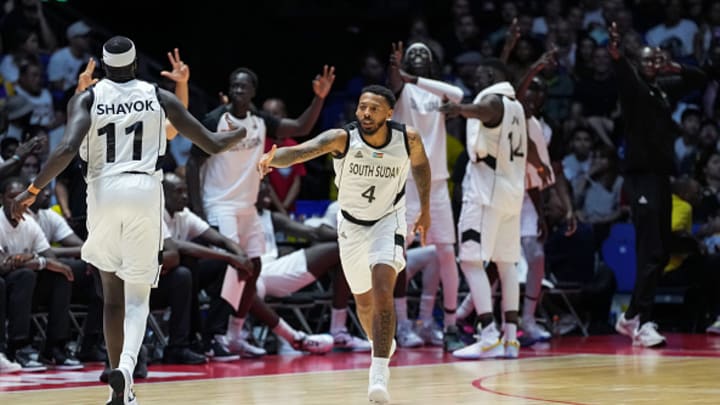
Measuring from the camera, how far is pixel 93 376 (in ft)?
31.1

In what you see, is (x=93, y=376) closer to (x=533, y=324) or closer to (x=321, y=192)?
(x=533, y=324)

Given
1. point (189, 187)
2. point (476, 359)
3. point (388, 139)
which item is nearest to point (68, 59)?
point (189, 187)

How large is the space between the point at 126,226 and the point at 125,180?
0.26 metres

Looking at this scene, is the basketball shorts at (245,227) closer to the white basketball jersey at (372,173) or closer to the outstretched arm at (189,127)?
the white basketball jersey at (372,173)

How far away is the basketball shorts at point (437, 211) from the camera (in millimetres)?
11844

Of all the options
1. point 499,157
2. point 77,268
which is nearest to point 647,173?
point 499,157

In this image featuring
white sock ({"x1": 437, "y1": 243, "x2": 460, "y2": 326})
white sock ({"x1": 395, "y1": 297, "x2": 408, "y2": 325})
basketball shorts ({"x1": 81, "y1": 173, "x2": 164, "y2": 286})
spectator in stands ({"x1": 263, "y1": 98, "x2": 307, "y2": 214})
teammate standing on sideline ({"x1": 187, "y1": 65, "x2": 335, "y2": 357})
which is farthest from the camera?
spectator in stands ({"x1": 263, "y1": 98, "x2": 307, "y2": 214})

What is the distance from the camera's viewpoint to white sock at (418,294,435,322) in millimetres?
12633

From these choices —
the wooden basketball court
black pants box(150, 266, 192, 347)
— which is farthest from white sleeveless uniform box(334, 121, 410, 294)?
black pants box(150, 266, 192, 347)

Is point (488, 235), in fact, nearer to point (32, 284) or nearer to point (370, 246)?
point (370, 246)

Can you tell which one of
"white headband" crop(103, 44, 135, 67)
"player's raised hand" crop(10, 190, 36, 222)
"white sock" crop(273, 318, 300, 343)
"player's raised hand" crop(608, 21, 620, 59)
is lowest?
"white sock" crop(273, 318, 300, 343)

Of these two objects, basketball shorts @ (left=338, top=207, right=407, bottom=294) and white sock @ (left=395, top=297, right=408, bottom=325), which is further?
white sock @ (left=395, top=297, right=408, bottom=325)

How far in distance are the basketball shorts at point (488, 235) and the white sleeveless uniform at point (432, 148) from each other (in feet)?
2.18

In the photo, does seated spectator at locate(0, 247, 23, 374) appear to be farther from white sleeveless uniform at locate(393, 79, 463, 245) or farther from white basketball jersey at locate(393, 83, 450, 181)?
white basketball jersey at locate(393, 83, 450, 181)
